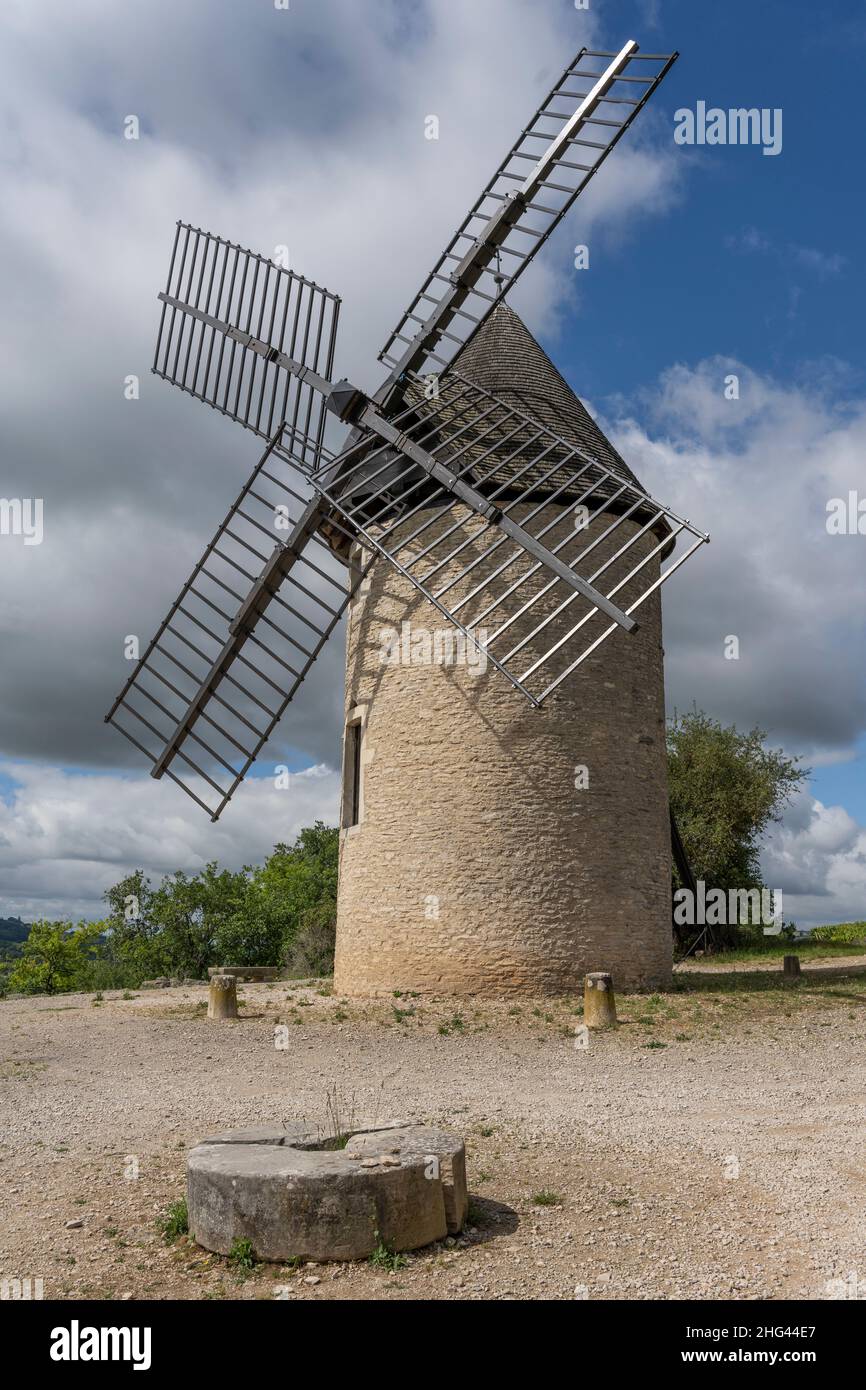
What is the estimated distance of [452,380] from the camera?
13.3 m

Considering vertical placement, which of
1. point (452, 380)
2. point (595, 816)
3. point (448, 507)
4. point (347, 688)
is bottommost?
point (595, 816)

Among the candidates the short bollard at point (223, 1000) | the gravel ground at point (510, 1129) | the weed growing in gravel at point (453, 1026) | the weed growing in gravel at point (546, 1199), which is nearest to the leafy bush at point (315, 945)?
the short bollard at point (223, 1000)

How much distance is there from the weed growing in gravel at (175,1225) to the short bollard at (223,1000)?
257 inches

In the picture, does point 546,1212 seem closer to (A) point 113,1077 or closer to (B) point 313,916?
(A) point 113,1077

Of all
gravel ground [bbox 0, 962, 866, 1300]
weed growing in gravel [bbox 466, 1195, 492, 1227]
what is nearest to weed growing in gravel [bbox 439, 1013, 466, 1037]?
gravel ground [bbox 0, 962, 866, 1300]

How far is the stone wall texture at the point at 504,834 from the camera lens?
11156mm

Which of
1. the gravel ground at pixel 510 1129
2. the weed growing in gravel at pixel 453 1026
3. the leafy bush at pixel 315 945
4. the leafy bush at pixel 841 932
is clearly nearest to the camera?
the gravel ground at pixel 510 1129

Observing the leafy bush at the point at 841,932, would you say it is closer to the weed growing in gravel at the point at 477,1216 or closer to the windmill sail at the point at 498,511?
the windmill sail at the point at 498,511

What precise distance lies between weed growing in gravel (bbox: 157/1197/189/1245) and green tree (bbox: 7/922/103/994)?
2848 centimetres

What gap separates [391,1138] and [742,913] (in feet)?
67.1

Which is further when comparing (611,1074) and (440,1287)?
(611,1074)

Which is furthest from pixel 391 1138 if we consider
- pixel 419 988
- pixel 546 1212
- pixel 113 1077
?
pixel 419 988

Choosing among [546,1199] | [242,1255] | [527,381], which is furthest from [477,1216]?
[527,381]
